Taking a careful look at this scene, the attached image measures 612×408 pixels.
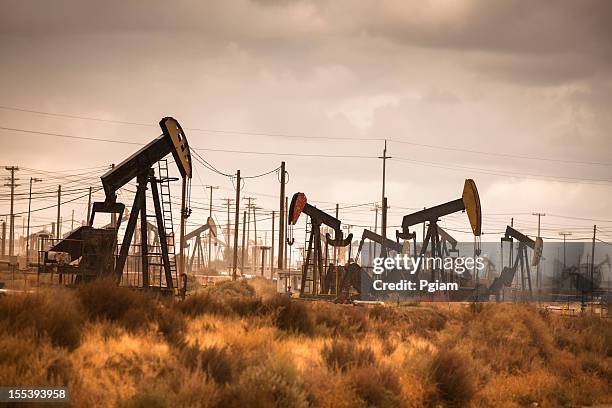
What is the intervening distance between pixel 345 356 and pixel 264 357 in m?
1.82

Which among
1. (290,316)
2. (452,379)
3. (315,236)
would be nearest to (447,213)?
(315,236)

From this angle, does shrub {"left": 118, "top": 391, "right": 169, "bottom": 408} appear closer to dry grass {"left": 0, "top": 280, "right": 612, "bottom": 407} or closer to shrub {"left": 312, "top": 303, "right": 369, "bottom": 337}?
dry grass {"left": 0, "top": 280, "right": 612, "bottom": 407}

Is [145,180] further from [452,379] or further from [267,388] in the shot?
[267,388]

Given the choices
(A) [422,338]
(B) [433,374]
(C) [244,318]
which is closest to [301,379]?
(B) [433,374]

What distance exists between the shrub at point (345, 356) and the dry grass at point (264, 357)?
3cm

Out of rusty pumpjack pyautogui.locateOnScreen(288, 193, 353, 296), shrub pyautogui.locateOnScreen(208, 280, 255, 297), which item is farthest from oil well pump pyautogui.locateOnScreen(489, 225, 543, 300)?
shrub pyautogui.locateOnScreen(208, 280, 255, 297)

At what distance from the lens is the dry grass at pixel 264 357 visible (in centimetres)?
1064

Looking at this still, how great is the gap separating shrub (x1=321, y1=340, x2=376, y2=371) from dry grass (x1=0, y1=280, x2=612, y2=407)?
3 centimetres

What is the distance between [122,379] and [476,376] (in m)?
7.43

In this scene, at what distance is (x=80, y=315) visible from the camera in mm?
13375

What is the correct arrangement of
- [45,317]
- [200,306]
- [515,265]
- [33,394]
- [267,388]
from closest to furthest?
[33,394] < [267,388] < [45,317] < [200,306] < [515,265]

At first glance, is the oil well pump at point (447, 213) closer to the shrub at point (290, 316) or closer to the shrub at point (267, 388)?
the shrub at point (290, 316)

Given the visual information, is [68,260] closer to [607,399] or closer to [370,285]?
[607,399]

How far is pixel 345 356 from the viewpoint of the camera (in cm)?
1386
